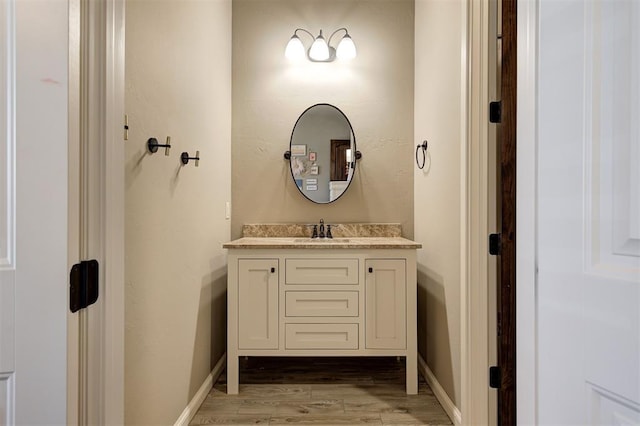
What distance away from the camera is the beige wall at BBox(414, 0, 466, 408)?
1820 millimetres

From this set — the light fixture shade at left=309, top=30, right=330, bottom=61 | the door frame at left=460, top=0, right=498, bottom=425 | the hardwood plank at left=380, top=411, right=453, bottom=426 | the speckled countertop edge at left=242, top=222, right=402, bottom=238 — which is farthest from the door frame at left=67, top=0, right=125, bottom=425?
the light fixture shade at left=309, top=30, right=330, bottom=61

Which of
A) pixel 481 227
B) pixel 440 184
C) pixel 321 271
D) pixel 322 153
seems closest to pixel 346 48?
pixel 322 153

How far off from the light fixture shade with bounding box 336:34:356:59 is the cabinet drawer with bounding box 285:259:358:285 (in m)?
1.48

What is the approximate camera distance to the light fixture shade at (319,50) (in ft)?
8.57

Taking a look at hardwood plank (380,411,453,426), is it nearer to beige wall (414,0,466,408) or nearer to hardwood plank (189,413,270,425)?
beige wall (414,0,466,408)

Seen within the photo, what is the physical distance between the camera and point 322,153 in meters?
2.71

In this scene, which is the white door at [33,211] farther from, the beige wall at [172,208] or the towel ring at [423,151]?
the towel ring at [423,151]

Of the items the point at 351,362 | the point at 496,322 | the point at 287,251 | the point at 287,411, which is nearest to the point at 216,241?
the point at 287,251

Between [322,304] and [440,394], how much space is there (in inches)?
32.3
